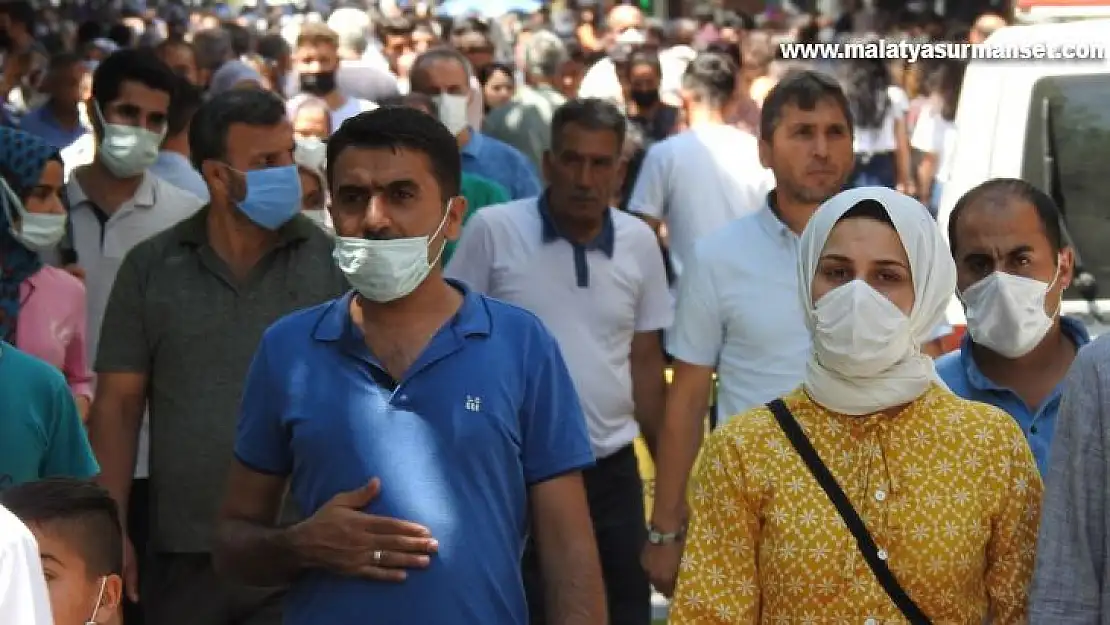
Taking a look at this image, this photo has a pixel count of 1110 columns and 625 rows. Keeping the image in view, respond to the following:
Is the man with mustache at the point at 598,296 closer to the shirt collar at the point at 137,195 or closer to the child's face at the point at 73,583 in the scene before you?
the shirt collar at the point at 137,195

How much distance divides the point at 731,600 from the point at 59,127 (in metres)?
9.39

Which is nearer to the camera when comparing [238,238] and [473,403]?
[473,403]

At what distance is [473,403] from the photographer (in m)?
4.09

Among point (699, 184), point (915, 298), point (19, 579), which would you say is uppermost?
point (19, 579)

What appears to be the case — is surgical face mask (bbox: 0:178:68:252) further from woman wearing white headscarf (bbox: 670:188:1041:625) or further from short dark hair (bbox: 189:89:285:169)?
woman wearing white headscarf (bbox: 670:188:1041:625)

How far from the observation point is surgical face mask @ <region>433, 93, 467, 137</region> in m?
10.5

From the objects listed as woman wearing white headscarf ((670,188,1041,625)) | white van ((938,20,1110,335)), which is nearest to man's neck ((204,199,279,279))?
woman wearing white headscarf ((670,188,1041,625))

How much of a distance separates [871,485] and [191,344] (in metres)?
2.57

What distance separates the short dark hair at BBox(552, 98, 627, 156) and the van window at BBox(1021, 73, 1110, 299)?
1420mm

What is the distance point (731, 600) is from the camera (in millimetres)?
3750

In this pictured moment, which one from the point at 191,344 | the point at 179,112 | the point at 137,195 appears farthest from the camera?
the point at 179,112

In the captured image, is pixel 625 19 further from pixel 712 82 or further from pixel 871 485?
pixel 871 485

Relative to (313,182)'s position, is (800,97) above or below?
above

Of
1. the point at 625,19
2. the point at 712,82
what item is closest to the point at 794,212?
the point at 712,82
